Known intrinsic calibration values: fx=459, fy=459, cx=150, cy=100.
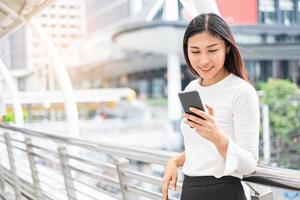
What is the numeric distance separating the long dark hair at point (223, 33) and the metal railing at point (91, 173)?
183 mm

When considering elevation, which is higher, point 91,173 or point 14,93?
point 14,93

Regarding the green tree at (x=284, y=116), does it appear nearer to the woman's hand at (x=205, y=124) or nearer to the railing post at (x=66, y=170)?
the railing post at (x=66, y=170)

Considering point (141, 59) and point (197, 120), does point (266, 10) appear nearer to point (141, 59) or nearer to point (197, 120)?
point (197, 120)

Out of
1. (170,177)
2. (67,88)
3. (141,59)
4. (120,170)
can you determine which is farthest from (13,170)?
(141,59)

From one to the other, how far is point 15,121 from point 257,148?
16.3ft

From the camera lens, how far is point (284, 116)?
545 cm

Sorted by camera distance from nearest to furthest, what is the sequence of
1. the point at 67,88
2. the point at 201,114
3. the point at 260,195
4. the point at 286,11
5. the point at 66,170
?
the point at 201,114, the point at 260,195, the point at 66,170, the point at 286,11, the point at 67,88

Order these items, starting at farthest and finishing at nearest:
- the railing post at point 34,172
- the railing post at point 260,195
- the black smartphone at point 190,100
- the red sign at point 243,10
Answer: the red sign at point 243,10 → the railing post at point 34,172 → the railing post at point 260,195 → the black smartphone at point 190,100

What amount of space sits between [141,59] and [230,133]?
714 inches

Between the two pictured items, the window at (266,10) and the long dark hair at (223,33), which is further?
the window at (266,10)

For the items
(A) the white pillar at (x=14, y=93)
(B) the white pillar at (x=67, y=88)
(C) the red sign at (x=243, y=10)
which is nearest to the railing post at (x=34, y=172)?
(C) the red sign at (x=243, y=10)

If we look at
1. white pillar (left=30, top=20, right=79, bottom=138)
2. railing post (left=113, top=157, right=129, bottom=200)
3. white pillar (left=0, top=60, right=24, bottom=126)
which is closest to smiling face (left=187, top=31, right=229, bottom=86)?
railing post (left=113, top=157, right=129, bottom=200)

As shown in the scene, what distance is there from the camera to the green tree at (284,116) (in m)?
5.02

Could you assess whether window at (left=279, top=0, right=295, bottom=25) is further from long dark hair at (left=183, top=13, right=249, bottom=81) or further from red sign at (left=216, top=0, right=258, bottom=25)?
long dark hair at (left=183, top=13, right=249, bottom=81)
